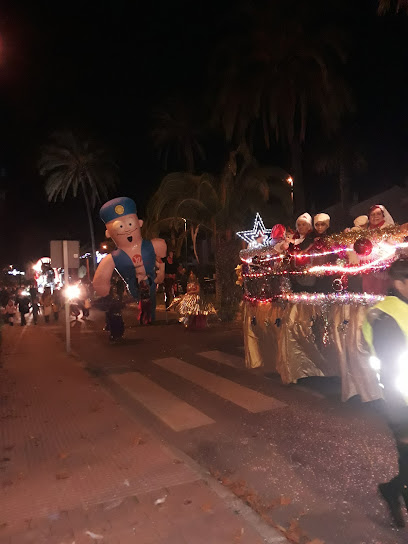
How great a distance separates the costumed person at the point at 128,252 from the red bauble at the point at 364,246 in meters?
6.01

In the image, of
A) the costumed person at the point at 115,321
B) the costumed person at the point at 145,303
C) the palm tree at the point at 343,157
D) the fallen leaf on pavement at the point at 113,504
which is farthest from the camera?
the palm tree at the point at 343,157

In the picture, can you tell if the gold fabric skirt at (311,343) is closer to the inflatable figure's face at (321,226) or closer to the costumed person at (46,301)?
the inflatable figure's face at (321,226)

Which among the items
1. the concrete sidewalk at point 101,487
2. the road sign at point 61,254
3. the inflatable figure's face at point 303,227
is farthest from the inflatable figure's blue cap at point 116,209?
the concrete sidewalk at point 101,487

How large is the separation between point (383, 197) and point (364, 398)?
17756 mm

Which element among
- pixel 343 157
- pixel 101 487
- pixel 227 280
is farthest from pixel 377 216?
pixel 343 157

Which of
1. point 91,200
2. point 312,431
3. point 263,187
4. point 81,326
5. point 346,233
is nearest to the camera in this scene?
point 312,431

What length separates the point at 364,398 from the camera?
6.30 m

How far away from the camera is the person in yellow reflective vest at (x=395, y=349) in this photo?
124 inches

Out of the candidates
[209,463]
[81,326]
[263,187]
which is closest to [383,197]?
[263,187]

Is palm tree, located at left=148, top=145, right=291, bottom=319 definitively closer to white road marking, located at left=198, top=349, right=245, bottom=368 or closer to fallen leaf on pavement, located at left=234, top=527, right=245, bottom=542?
white road marking, located at left=198, top=349, right=245, bottom=368

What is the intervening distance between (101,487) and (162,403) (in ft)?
9.73

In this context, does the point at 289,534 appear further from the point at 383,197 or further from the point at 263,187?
the point at 383,197

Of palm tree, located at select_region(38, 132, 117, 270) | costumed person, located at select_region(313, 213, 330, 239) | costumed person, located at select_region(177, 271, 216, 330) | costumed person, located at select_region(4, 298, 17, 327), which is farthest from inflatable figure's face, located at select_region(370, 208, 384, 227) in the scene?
palm tree, located at select_region(38, 132, 117, 270)

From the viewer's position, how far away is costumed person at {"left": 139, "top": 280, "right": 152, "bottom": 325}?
39.6ft
